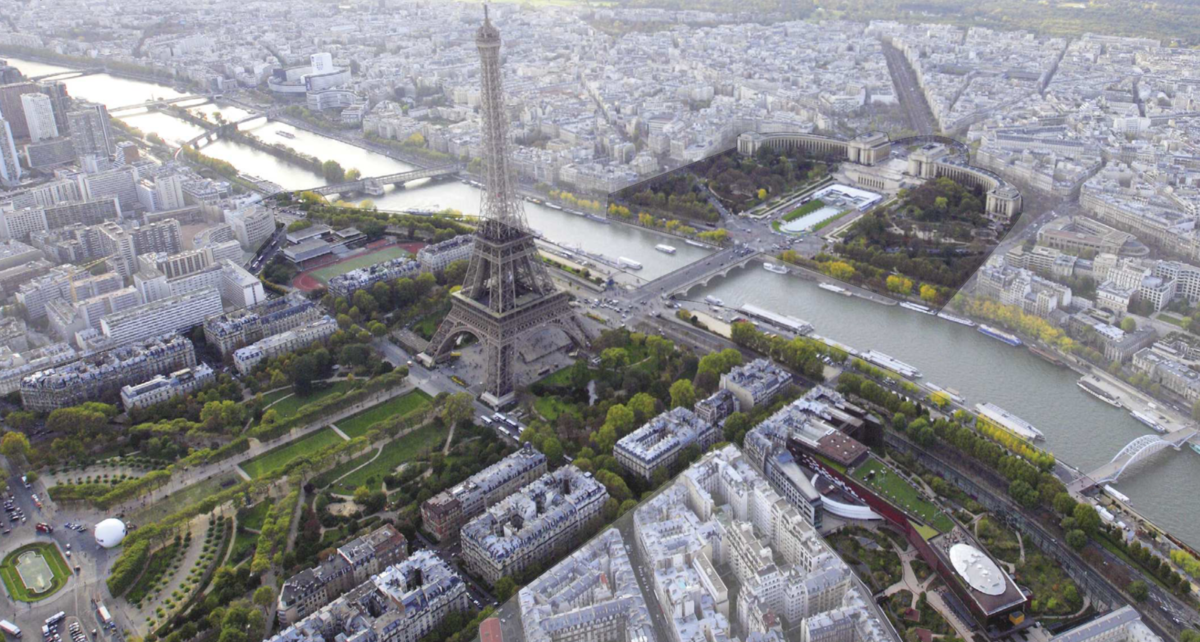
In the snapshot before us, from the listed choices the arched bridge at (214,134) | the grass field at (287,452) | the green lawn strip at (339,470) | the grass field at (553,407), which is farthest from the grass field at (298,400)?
the arched bridge at (214,134)

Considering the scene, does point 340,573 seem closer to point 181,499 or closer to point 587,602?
point 587,602

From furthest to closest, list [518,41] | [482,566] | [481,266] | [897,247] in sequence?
[518,41], [897,247], [481,266], [482,566]

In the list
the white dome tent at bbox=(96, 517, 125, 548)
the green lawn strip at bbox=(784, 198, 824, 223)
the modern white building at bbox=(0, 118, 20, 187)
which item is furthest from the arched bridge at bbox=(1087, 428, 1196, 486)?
the modern white building at bbox=(0, 118, 20, 187)

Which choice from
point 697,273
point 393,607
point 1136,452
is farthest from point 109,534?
point 1136,452

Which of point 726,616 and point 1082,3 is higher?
point 1082,3

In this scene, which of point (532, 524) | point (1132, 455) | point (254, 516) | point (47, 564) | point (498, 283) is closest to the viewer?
point (532, 524)

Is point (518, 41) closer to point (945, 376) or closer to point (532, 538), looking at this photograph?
point (945, 376)

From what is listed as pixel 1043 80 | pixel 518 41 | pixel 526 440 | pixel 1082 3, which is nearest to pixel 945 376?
pixel 526 440
